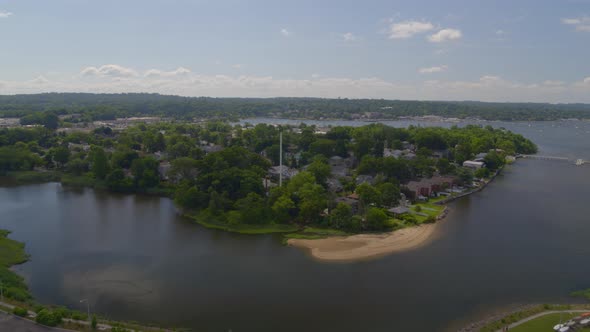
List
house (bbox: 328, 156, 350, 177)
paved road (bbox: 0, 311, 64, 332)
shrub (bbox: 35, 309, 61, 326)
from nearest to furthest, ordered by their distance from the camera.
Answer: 1. paved road (bbox: 0, 311, 64, 332)
2. shrub (bbox: 35, 309, 61, 326)
3. house (bbox: 328, 156, 350, 177)

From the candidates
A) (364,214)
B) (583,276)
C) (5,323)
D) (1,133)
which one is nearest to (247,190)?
(364,214)

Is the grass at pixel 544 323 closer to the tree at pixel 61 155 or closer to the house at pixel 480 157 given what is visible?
the house at pixel 480 157

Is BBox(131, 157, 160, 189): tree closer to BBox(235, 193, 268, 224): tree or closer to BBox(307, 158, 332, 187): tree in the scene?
BBox(235, 193, 268, 224): tree

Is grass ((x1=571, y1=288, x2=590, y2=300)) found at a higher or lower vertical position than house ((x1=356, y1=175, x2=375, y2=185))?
lower

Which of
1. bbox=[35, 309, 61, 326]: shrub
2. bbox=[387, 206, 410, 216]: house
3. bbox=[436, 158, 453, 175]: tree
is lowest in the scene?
bbox=[35, 309, 61, 326]: shrub

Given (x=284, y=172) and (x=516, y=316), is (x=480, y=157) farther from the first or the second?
(x=516, y=316)

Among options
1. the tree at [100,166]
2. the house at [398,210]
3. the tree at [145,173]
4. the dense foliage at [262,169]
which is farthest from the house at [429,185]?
the tree at [100,166]

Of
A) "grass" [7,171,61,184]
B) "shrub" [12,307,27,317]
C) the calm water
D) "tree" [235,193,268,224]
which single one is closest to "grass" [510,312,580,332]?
the calm water
